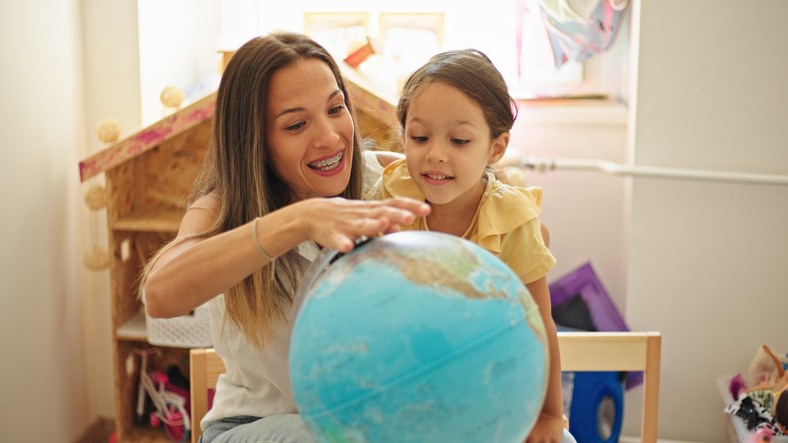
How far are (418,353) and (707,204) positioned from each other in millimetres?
1896

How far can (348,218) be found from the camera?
82 centimetres

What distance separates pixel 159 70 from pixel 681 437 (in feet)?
8.09

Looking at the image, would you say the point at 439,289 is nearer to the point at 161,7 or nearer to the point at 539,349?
the point at 539,349

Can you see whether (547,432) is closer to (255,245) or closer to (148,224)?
(255,245)

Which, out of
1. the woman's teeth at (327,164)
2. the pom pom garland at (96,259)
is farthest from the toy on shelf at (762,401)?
the pom pom garland at (96,259)

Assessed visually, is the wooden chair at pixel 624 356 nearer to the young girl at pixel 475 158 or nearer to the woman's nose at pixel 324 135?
the young girl at pixel 475 158

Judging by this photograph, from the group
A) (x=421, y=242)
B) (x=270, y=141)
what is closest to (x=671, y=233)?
(x=270, y=141)

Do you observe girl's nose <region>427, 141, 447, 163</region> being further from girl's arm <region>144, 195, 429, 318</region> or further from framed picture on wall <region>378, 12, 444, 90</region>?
framed picture on wall <region>378, 12, 444, 90</region>

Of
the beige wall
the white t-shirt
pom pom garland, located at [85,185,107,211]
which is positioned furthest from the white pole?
the beige wall

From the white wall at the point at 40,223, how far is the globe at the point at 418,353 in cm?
167

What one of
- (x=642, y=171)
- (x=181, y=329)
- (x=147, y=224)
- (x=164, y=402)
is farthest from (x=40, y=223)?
(x=642, y=171)

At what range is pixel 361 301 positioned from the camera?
0.71m

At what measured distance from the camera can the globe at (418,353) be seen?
26.7 inches

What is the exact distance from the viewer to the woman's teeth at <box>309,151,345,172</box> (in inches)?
50.0
